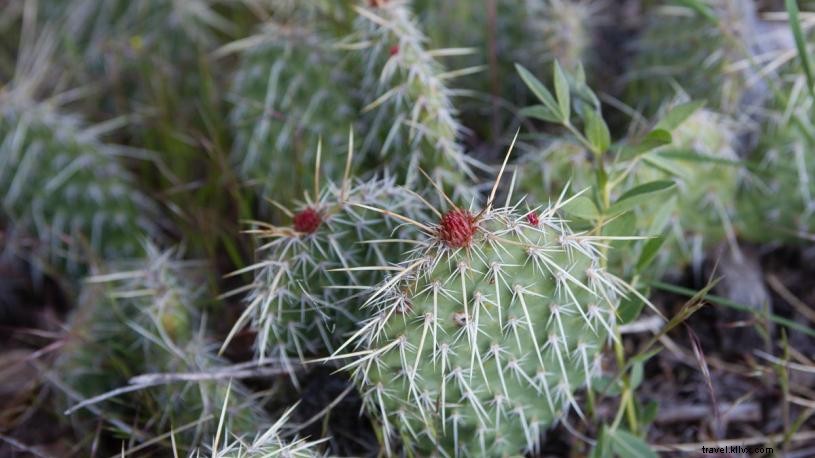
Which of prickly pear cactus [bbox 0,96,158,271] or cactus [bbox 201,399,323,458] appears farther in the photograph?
prickly pear cactus [bbox 0,96,158,271]

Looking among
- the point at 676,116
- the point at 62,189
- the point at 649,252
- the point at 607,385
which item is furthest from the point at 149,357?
the point at 676,116

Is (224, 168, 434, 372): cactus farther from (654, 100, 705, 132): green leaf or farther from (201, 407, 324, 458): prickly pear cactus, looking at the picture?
(654, 100, 705, 132): green leaf

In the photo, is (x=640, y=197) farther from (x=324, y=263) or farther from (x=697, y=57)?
(x=697, y=57)

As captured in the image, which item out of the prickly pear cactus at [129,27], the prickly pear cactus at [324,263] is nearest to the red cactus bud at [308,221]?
the prickly pear cactus at [324,263]

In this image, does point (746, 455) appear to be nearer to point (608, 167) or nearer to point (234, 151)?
point (608, 167)

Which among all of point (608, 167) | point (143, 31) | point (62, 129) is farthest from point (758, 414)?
point (143, 31)

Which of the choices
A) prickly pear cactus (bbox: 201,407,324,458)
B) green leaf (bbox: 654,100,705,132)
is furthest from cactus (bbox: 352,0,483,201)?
prickly pear cactus (bbox: 201,407,324,458)
